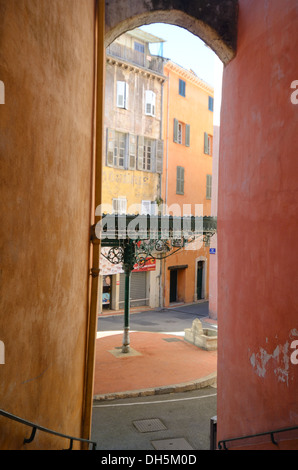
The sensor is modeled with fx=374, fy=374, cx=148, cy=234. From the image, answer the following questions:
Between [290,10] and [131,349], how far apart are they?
434 inches

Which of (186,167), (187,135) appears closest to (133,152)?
(186,167)

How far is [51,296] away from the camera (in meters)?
3.42

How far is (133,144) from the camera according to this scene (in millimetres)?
19812

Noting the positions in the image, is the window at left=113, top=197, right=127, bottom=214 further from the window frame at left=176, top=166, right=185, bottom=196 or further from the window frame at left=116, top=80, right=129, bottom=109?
the window frame at left=116, top=80, right=129, bottom=109

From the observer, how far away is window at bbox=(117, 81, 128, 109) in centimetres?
1902

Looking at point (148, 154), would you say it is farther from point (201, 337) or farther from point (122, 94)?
point (201, 337)

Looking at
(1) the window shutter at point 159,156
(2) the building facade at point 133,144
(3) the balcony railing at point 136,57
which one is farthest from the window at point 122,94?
(1) the window shutter at point 159,156

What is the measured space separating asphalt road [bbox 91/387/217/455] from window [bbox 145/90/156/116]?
15.3m

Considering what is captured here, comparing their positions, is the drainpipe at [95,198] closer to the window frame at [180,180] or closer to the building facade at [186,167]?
the building facade at [186,167]

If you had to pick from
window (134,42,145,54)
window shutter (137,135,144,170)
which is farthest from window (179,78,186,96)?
window shutter (137,135,144,170)

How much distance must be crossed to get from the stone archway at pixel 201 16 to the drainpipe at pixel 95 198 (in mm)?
654

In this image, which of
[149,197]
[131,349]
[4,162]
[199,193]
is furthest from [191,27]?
[199,193]

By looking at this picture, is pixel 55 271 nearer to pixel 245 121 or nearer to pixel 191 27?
pixel 245 121

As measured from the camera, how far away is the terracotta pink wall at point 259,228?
4254 millimetres
